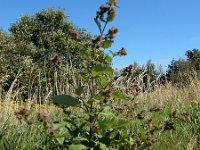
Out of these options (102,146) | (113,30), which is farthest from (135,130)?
(113,30)

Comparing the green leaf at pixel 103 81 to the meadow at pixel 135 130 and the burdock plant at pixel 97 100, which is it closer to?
the burdock plant at pixel 97 100

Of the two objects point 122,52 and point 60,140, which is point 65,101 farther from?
point 122,52

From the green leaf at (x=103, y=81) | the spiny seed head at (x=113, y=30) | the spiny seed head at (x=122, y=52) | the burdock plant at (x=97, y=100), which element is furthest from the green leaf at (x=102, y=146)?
the spiny seed head at (x=113, y=30)

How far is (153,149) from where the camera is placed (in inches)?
169

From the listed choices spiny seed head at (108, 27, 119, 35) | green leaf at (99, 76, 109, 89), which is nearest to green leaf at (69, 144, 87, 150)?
green leaf at (99, 76, 109, 89)

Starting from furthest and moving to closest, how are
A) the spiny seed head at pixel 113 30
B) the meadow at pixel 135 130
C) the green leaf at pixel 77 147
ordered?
the meadow at pixel 135 130, the spiny seed head at pixel 113 30, the green leaf at pixel 77 147

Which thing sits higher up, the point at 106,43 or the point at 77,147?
the point at 106,43

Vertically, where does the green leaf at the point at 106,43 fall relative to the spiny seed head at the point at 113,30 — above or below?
below

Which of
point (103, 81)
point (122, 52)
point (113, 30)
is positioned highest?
point (113, 30)

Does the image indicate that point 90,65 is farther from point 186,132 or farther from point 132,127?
point 186,132

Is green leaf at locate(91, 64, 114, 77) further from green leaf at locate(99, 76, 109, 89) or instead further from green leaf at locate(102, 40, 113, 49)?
green leaf at locate(102, 40, 113, 49)

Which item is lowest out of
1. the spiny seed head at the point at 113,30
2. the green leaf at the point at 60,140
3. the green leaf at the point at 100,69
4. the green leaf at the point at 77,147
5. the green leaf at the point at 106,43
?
the green leaf at the point at 77,147

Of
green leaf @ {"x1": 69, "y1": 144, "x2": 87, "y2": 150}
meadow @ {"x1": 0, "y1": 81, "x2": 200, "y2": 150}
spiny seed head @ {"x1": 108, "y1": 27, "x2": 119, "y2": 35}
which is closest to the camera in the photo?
green leaf @ {"x1": 69, "y1": 144, "x2": 87, "y2": 150}

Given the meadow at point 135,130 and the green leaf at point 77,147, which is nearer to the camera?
the green leaf at point 77,147
